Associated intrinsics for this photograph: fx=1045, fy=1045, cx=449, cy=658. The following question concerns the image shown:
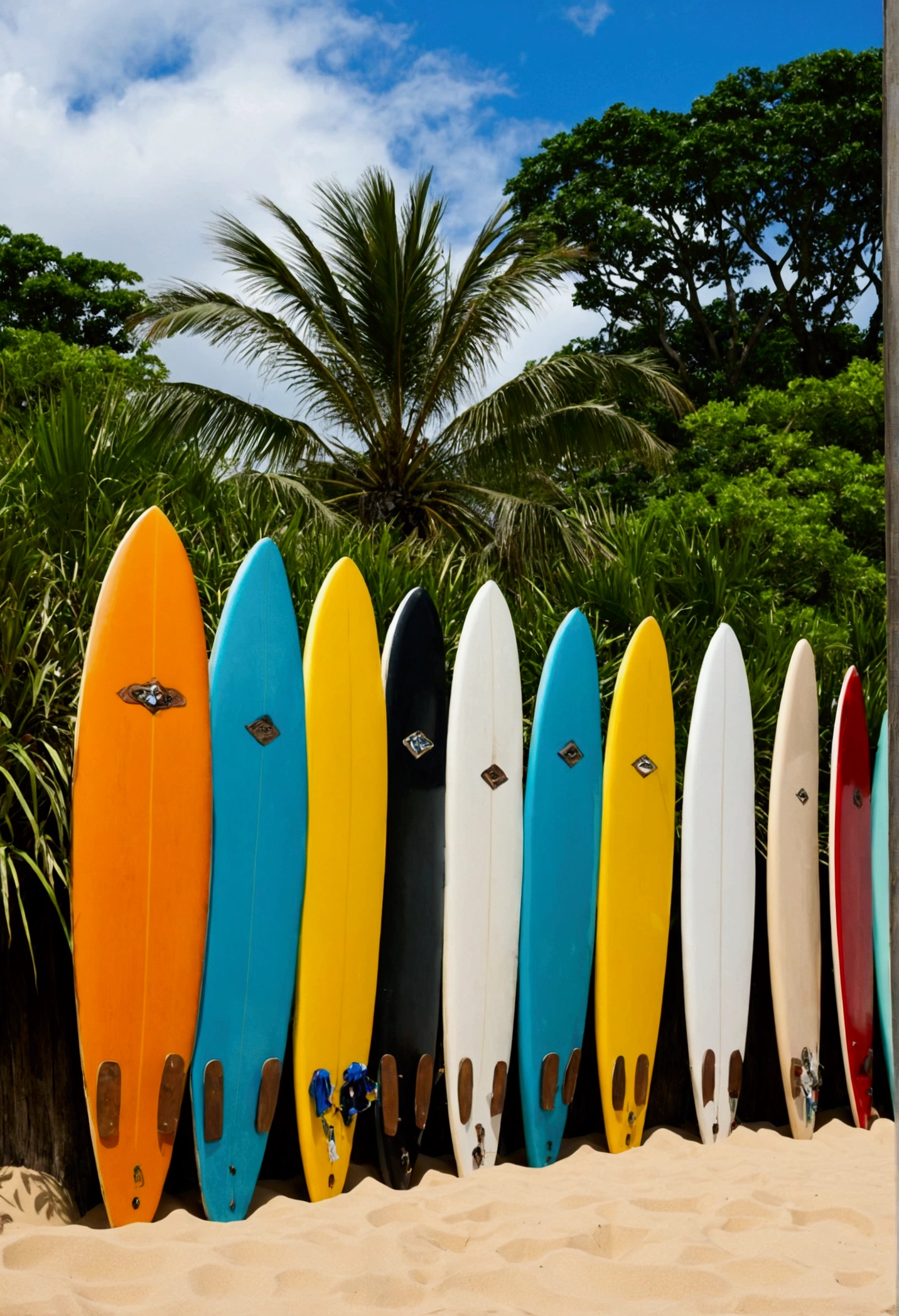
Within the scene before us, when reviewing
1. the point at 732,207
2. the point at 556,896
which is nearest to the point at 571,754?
the point at 556,896

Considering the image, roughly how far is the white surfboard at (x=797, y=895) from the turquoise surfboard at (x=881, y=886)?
0.26m

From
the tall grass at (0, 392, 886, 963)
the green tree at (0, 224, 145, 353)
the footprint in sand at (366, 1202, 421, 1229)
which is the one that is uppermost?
the green tree at (0, 224, 145, 353)

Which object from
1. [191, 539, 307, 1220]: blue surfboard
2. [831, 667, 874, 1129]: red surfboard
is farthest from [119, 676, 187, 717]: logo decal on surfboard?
[831, 667, 874, 1129]: red surfboard

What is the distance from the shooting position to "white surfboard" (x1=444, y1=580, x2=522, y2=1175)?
2762 mm

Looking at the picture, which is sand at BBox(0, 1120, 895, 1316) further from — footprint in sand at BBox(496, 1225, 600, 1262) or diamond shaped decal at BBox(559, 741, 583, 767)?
diamond shaped decal at BBox(559, 741, 583, 767)

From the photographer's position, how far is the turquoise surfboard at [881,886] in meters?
3.64

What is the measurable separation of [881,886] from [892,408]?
2.93 m

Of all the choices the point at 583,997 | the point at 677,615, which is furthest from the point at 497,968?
the point at 677,615

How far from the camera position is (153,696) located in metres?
2.48

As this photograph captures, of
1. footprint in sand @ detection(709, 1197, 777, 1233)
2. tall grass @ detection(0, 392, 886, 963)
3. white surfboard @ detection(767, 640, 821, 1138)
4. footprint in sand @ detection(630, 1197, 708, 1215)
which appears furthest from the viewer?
white surfboard @ detection(767, 640, 821, 1138)

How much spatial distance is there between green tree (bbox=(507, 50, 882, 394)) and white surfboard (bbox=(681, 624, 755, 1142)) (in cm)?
1028

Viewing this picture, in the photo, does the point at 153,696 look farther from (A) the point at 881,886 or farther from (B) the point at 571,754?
(A) the point at 881,886

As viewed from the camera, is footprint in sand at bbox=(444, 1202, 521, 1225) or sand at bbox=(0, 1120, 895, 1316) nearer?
sand at bbox=(0, 1120, 895, 1316)

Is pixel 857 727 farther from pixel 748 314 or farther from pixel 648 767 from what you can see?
pixel 748 314
